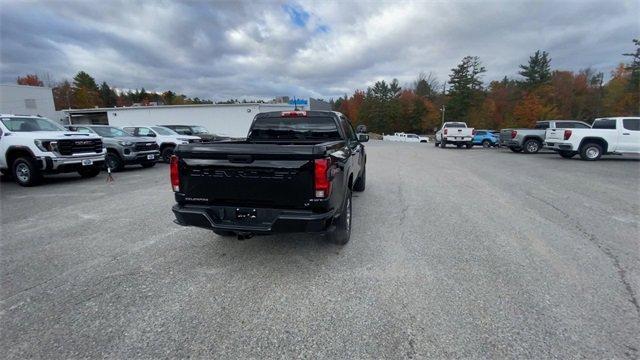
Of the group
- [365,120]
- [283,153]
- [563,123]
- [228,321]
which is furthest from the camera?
[365,120]

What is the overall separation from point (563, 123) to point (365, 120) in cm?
6905

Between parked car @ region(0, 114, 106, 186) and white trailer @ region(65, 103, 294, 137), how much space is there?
1003 inches

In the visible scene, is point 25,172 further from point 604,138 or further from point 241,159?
point 604,138

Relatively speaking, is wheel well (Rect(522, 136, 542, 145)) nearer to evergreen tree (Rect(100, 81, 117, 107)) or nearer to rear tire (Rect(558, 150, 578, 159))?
rear tire (Rect(558, 150, 578, 159))

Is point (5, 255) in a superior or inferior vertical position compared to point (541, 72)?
inferior

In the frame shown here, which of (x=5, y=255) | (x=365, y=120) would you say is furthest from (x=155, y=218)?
(x=365, y=120)

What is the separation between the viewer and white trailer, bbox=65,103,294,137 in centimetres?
3506

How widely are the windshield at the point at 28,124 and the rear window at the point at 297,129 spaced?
8.05 metres

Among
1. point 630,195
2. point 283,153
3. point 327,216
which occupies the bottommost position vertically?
point 630,195

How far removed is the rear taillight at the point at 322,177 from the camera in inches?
124

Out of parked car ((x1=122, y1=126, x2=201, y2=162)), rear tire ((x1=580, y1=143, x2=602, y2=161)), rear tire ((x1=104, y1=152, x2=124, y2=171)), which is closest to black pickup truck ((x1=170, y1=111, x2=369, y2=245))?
rear tire ((x1=104, y1=152, x2=124, y2=171))

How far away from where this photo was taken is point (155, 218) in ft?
18.5

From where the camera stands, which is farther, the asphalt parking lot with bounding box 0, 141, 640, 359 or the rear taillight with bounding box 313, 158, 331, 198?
the rear taillight with bounding box 313, 158, 331, 198

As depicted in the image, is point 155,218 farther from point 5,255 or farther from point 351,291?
point 351,291
